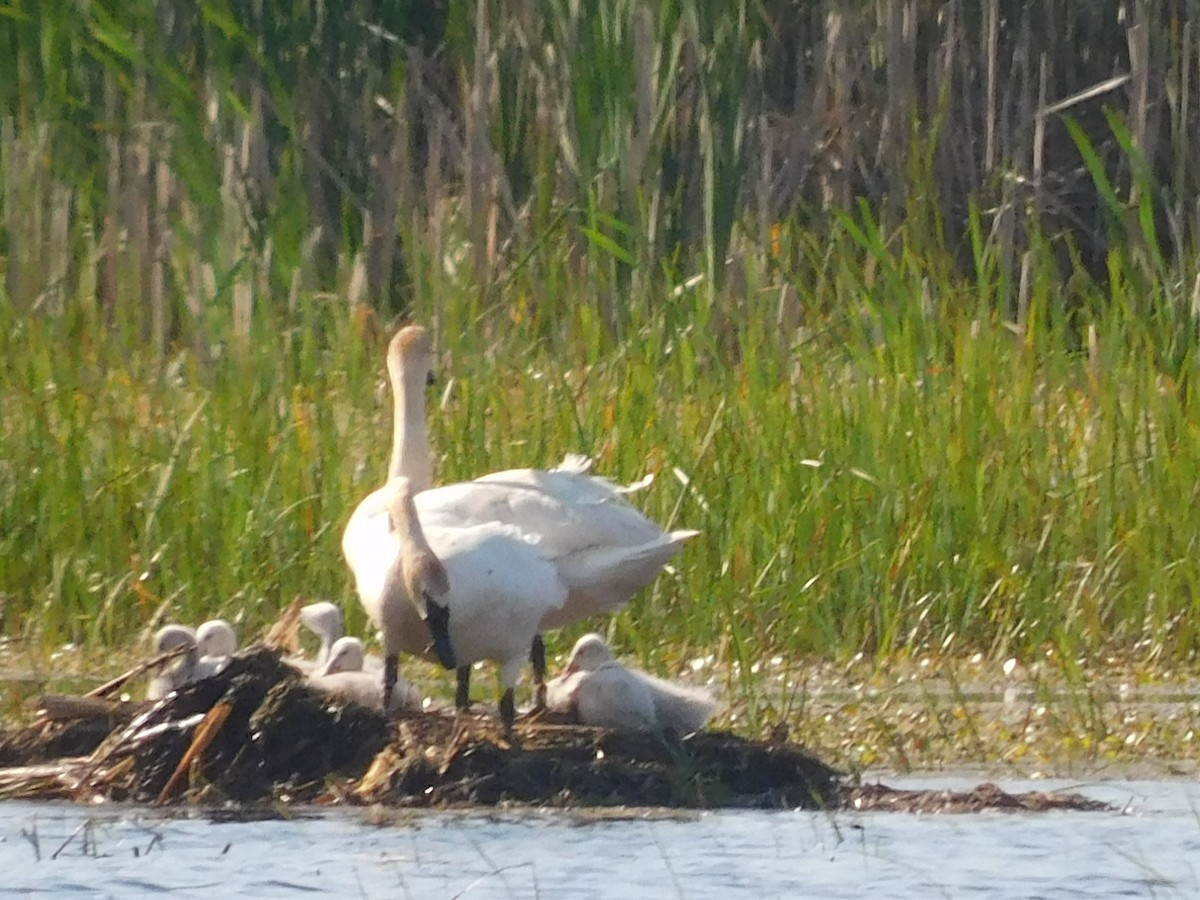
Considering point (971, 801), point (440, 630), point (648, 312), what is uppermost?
point (648, 312)

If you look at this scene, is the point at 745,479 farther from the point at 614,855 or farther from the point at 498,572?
the point at 614,855

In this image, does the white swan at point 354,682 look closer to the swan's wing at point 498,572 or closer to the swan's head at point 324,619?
the swan's head at point 324,619

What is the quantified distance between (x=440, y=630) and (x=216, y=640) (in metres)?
0.99

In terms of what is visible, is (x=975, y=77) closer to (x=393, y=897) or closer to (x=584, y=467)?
(x=584, y=467)

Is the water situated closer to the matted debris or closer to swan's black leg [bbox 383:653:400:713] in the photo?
the matted debris

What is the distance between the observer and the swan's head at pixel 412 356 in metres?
6.86

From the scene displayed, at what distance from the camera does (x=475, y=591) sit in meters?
5.73

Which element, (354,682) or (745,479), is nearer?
(354,682)

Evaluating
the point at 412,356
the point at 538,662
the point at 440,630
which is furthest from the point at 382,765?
the point at 412,356

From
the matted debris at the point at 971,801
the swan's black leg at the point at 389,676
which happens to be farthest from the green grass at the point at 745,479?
→ the matted debris at the point at 971,801

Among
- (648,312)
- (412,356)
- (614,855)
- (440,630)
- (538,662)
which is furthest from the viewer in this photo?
(648,312)

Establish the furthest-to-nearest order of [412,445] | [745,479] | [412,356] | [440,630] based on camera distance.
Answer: [745,479], [412,356], [412,445], [440,630]

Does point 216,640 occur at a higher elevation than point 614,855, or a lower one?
higher

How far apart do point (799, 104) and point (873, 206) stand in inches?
19.0
